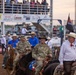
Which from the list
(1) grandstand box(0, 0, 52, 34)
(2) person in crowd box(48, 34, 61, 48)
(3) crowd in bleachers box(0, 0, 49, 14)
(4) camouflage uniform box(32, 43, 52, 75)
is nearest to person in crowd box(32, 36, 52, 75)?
(4) camouflage uniform box(32, 43, 52, 75)

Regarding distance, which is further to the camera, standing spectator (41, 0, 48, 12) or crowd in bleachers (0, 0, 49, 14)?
standing spectator (41, 0, 48, 12)

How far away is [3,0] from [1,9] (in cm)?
106

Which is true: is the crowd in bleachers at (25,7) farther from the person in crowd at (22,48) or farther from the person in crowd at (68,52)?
the person in crowd at (68,52)

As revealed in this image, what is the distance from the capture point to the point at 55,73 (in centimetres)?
906

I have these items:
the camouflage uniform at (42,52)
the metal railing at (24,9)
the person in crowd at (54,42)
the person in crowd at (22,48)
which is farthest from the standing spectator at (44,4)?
the camouflage uniform at (42,52)

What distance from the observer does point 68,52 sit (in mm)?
8453

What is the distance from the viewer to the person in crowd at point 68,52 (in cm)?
835

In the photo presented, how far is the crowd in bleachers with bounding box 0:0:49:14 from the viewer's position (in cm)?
3294

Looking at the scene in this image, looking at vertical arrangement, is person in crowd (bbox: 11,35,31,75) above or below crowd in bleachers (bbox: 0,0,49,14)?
below

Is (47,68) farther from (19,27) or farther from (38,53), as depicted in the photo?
(19,27)

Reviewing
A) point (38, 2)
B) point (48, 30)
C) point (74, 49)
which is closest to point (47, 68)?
point (74, 49)

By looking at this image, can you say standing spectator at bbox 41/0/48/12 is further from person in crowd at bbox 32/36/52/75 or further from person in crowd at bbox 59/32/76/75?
person in crowd at bbox 59/32/76/75

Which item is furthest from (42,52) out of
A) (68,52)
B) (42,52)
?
(68,52)

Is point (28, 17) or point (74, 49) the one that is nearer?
point (74, 49)
